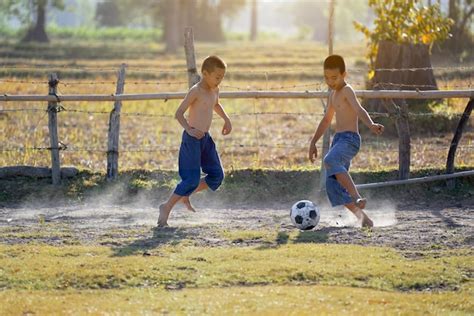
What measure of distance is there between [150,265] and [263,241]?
5.13 ft

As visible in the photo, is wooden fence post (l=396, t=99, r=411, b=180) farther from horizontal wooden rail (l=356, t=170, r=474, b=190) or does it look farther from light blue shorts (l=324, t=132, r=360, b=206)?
light blue shorts (l=324, t=132, r=360, b=206)

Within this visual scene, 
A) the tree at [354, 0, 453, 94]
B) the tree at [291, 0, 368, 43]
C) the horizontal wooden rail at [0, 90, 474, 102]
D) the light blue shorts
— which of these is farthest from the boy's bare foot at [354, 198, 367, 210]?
the tree at [291, 0, 368, 43]

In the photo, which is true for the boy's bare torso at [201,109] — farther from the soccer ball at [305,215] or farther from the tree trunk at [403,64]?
the tree trunk at [403,64]

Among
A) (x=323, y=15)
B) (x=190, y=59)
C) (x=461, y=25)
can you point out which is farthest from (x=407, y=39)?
(x=323, y=15)

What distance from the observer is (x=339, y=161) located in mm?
9883

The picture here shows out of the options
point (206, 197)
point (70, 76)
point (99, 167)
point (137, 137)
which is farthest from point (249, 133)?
point (70, 76)

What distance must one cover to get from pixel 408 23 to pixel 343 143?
30.6ft

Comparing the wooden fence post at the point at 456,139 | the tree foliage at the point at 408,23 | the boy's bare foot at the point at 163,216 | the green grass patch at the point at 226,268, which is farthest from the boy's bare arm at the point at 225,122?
the tree foliage at the point at 408,23

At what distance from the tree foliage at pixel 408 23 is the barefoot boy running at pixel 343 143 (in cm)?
878

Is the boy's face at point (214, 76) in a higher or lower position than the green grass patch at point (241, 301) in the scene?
higher

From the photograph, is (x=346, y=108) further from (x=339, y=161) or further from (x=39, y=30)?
(x=39, y=30)

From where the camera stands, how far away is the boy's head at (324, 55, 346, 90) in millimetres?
9719

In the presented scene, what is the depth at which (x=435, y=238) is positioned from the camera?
9430mm

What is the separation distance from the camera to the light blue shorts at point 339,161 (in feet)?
32.4
